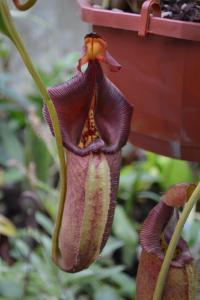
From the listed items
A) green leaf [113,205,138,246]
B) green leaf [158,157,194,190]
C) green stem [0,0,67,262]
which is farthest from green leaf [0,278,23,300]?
green stem [0,0,67,262]

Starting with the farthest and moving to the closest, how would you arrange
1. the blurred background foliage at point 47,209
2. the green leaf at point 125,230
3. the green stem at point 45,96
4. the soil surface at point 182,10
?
the green leaf at point 125,230
the blurred background foliage at point 47,209
the soil surface at point 182,10
the green stem at point 45,96

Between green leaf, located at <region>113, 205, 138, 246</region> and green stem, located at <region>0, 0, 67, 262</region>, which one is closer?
green stem, located at <region>0, 0, 67, 262</region>

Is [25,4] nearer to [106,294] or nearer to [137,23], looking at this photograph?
[137,23]

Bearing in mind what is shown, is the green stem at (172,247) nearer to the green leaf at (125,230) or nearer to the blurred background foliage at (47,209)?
the blurred background foliage at (47,209)

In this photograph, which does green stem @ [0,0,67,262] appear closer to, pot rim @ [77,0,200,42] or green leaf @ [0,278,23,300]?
pot rim @ [77,0,200,42]

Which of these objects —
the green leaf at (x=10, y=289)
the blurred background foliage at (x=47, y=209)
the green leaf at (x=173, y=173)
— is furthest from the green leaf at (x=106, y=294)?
the green leaf at (x=173, y=173)

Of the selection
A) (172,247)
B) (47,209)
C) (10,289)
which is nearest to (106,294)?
(10,289)

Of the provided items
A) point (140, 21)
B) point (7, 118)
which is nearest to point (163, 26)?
point (140, 21)
